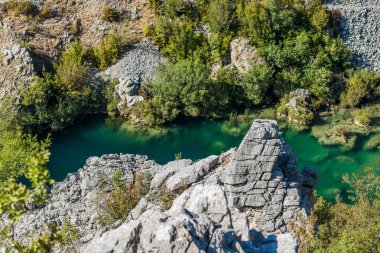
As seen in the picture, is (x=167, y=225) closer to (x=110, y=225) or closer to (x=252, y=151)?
(x=252, y=151)

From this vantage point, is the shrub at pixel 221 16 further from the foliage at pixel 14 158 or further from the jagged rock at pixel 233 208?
the foliage at pixel 14 158

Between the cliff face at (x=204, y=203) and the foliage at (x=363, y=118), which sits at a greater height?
the cliff face at (x=204, y=203)

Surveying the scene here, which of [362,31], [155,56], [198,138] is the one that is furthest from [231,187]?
[362,31]

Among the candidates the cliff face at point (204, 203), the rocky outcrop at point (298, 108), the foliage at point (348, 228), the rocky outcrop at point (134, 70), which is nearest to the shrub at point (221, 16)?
the rocky outcrop at point (134, 70)

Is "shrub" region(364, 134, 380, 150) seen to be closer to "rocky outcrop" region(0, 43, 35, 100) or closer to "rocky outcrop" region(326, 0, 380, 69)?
"rocky outcrop" region(326, 0, 380, 69)

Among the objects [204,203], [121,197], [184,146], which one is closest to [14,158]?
[121,197]
